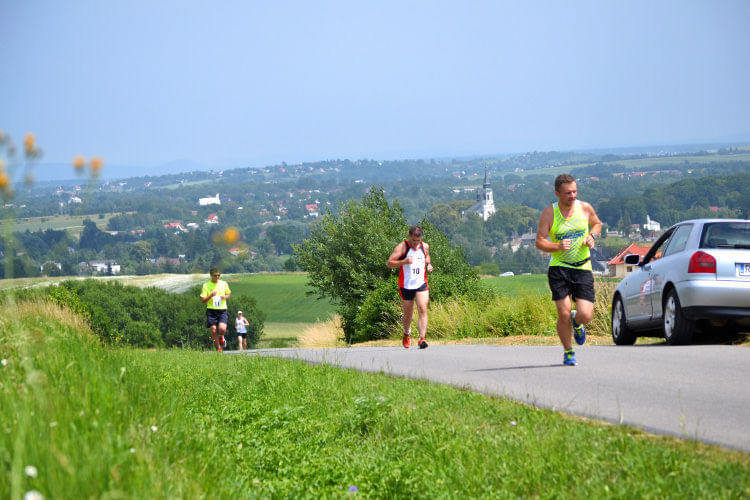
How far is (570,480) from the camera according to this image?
5.19 meters

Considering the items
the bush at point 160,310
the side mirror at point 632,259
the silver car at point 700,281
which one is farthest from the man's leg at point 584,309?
the bush at point 160,310

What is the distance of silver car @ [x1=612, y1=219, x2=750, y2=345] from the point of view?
→ 11672 millimetres

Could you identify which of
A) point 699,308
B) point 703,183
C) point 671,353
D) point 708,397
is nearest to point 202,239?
point 708,397

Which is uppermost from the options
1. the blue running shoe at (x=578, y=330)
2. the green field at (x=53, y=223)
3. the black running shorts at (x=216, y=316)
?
the green field at (x=53, y=223)

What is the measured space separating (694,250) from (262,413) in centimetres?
640

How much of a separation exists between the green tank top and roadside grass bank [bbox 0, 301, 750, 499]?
200 cm

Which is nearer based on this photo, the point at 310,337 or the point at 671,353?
the point at 671,353

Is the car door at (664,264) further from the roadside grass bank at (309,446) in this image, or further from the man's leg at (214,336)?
the man's leg at (214,336)

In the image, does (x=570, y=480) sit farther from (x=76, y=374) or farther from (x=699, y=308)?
(x=699, y=308)

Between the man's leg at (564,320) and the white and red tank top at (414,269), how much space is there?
4397 mm

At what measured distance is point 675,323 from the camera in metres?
12.4

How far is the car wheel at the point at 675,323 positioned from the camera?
1221cm

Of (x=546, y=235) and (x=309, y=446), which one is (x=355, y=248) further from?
(x=309, y=446)

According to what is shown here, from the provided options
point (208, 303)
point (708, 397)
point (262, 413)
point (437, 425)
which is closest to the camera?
point (437, 425)
